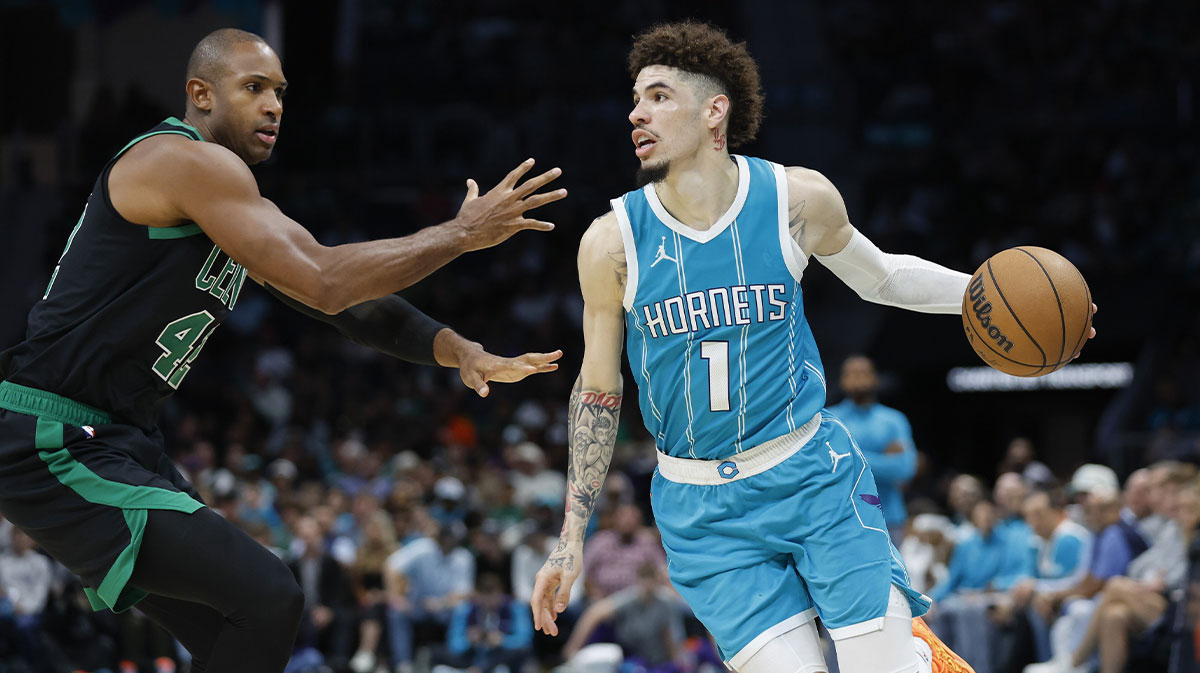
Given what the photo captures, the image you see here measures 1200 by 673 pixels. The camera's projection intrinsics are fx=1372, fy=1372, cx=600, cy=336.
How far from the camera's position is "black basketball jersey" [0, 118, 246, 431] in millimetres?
3998

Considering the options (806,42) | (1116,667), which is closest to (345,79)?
(806,42)

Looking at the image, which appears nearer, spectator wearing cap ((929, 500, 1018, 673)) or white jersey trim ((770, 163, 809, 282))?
white jersey trim ((770, 163, 809, 282))

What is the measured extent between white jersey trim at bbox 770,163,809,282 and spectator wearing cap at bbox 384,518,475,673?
7.72 meters

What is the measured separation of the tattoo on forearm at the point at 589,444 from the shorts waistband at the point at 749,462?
30 cm

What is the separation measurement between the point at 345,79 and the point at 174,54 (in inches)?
113

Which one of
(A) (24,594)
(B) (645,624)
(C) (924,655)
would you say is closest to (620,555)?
(B) (645,624)

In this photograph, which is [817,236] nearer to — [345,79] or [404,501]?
[404,501]

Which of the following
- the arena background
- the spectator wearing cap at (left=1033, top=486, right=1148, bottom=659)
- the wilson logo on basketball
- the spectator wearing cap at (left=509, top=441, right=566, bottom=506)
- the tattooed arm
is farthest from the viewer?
the arena background

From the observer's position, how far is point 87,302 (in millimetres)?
4004

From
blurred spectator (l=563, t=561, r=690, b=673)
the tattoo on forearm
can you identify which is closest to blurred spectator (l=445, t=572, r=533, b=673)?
blurred spectator (l=563, t=561, r=690, b=673)

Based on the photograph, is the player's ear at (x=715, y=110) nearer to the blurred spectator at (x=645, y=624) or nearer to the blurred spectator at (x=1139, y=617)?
the blurred spectator at (x=1139, y=617)

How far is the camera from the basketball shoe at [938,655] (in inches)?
178

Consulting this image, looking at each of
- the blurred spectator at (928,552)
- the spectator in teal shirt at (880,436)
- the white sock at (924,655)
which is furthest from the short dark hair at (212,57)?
the blurred spectator at (928,552)

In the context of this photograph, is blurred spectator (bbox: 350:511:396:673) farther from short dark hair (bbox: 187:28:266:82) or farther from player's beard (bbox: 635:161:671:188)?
short dark hair (bbox: 187:28:266:82)
